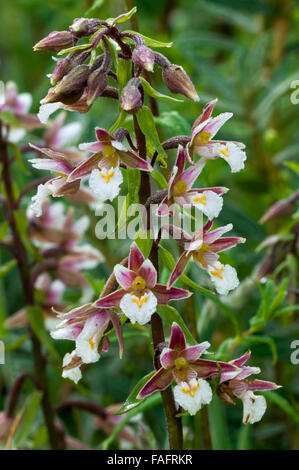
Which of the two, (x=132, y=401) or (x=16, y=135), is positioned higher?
(x=16, y=135)

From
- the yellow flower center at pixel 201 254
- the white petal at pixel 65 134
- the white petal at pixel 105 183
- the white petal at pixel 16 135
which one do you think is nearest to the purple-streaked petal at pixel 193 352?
the yellow flower center at pixel 201 254

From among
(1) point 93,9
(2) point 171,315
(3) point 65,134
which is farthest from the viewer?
(3) point 65,134

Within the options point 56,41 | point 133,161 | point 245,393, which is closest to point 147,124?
point 133,161

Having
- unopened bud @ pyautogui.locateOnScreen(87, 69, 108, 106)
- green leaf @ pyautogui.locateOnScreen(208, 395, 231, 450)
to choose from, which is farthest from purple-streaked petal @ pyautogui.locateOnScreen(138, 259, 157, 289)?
green leaf @ pyautogui.locateOnScreen(208, 395, 231, 450)

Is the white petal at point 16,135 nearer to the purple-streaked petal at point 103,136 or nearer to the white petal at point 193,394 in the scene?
the purple-streaked petal at point 103,136

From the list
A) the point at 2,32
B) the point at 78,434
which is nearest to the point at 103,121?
the point at 78,434

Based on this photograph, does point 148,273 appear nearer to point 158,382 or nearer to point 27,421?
point 158,382

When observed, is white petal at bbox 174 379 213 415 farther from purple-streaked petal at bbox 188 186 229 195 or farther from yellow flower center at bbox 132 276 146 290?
purple-streaked petal at bbox 188 186 229 195
